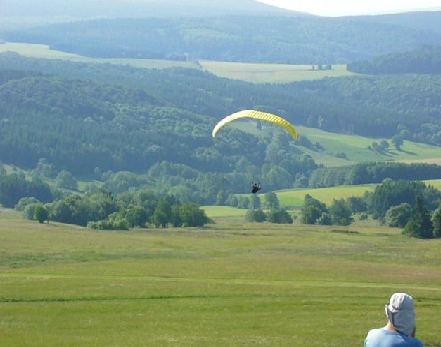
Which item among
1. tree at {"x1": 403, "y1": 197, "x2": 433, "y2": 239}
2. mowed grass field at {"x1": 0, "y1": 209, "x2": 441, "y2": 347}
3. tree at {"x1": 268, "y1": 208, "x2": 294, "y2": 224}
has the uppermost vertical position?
mowed grass field at {"x1": 0, "y1": 209, "x2": 441, "y2": 347}

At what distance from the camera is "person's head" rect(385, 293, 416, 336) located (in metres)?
16.3

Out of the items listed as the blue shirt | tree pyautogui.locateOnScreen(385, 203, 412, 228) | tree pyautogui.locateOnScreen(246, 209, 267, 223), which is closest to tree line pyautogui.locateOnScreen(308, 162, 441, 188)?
tree pyautogui.locateOnScreen(246, 209, 267, 223)

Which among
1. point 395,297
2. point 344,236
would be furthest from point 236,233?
point 395,297

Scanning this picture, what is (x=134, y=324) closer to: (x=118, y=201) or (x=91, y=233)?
(x=91, y=233)

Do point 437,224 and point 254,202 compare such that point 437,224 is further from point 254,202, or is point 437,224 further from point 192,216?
point 254,202

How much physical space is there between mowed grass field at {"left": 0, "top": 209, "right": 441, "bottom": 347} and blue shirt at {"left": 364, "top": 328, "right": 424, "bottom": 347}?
20002 mm

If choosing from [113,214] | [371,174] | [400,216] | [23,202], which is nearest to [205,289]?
[113,214]

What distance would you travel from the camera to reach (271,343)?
1439 inches

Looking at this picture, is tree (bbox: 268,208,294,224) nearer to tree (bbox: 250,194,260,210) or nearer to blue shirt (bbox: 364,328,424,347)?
tree (bbox: 250,194,260,210)

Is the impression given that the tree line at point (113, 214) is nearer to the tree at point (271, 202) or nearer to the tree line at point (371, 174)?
the tree at point (271, 202)

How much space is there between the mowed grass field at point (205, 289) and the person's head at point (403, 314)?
20217 mm

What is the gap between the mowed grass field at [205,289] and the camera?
38.8 meters

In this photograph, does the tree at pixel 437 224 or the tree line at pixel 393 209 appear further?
the tree line at pixel 393 209

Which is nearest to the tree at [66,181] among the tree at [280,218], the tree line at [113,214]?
the tree line at [113,214]
